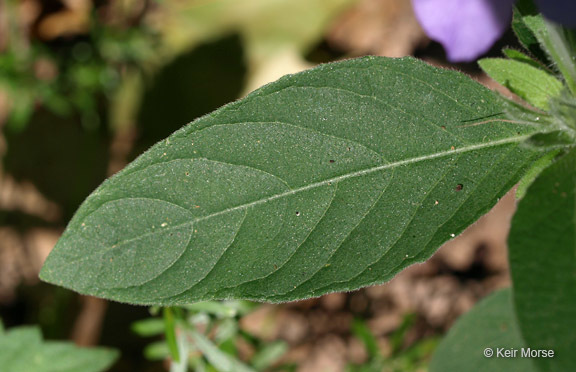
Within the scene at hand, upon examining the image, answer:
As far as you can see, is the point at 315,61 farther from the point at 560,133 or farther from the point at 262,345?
the point at 560,133

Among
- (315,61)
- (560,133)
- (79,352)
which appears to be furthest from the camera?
(315,61)

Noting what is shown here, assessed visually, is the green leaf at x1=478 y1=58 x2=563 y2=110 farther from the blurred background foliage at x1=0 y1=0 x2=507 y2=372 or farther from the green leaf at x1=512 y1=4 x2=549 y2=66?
the blurred background foliage at x1=0 y1=0 x2=507 y2=372

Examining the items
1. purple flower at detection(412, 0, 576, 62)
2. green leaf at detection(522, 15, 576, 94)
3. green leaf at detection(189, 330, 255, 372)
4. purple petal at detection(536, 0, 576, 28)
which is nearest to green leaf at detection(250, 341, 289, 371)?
green leaf at detection(189, 330, 255, 372)

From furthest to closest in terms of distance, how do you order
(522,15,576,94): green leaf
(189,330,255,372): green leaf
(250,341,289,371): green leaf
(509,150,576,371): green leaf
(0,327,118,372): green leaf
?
(250,341,289,371): green leaf < (0,327,118,372): green leaf < (189,330,255,372): green leaf < (522,15,576,94): green leaf < (509,150,576,371): green leaf

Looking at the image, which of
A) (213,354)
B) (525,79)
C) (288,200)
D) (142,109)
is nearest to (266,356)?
(213,354)

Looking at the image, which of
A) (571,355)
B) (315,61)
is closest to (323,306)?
(315,61)

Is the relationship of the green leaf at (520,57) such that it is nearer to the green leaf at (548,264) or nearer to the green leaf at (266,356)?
the green leaf at (548,264)
